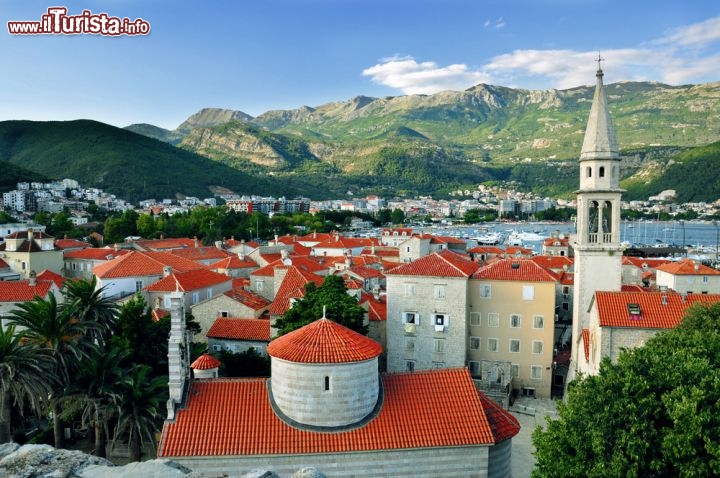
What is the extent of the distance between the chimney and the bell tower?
24.6 metres

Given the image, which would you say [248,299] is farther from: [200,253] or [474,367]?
[200,253]

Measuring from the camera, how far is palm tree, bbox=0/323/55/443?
20.8m

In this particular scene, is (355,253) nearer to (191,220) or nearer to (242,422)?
(191,220)

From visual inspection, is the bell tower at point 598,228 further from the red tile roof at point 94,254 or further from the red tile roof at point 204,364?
the red tile roof at point 94,254

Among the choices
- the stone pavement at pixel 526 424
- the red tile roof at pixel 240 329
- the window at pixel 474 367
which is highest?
the red tile roof at pixel 240 329

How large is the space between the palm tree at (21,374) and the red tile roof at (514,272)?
25337mm

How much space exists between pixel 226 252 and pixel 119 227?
40.8 meters

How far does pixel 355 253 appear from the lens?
9162 cm

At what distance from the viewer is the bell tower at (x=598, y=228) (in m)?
33.3

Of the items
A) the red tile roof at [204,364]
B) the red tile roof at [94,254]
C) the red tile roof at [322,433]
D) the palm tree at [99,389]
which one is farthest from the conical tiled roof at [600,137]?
the red tile roof at [94,254]

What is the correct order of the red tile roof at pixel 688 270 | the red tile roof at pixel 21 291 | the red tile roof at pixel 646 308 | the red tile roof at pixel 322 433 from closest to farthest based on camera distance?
the red tile roof at pixel 322 433, the red tile roof at pixel 646 308, the red tile roof at pixel 21 291, the red tile roof at pixel 688 270

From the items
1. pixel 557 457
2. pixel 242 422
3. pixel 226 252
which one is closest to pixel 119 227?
pixel 226 252

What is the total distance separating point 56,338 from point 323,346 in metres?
13.1

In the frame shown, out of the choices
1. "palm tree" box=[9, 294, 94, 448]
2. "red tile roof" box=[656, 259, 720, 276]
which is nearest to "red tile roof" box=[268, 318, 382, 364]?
"palm tree" box=[9, 294, 94, 448]
